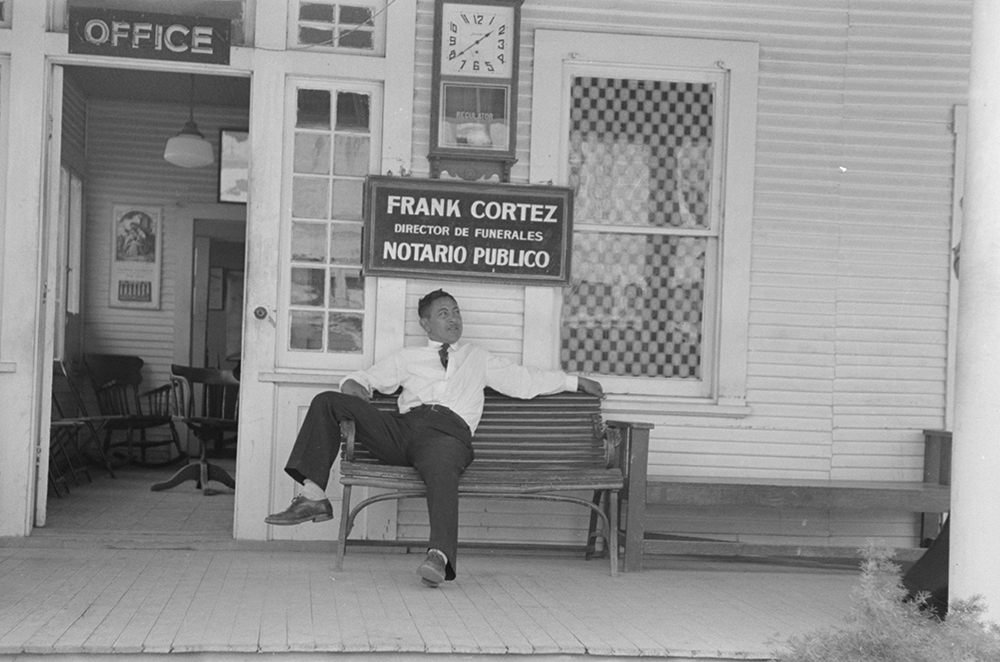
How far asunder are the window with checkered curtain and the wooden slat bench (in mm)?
484

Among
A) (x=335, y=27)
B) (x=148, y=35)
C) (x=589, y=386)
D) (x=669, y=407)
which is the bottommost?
(x=669, y=407)

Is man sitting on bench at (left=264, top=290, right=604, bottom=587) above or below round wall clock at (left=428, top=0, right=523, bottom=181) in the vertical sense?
below

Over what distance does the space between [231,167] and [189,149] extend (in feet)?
4.33

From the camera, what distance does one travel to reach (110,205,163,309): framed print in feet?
34.3

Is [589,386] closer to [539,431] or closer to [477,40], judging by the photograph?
[539,431]

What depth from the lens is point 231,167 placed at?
10617 mm

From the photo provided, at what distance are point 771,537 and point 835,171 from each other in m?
2.01

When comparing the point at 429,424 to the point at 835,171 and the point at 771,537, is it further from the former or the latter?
the point at 835,171

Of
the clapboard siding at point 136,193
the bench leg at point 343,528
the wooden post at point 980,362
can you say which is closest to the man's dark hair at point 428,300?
the bench leg at point 343,528

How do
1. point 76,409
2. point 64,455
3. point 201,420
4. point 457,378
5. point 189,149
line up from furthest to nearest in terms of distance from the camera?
point 76,409, point 189,149, point 201,420, point 64,455, point 457,378

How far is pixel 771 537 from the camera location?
21.7ft

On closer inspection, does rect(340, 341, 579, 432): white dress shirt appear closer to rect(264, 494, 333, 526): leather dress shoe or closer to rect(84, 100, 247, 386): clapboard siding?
rect(264, 494, 333, 526): leather dress shoe

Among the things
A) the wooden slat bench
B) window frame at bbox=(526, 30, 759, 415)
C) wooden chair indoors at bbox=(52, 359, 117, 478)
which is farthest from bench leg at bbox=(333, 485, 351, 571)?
wooden chair indoors at bbox=(52, 359, 117, 478)

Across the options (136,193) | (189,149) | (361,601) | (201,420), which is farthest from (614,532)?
(136,193)
